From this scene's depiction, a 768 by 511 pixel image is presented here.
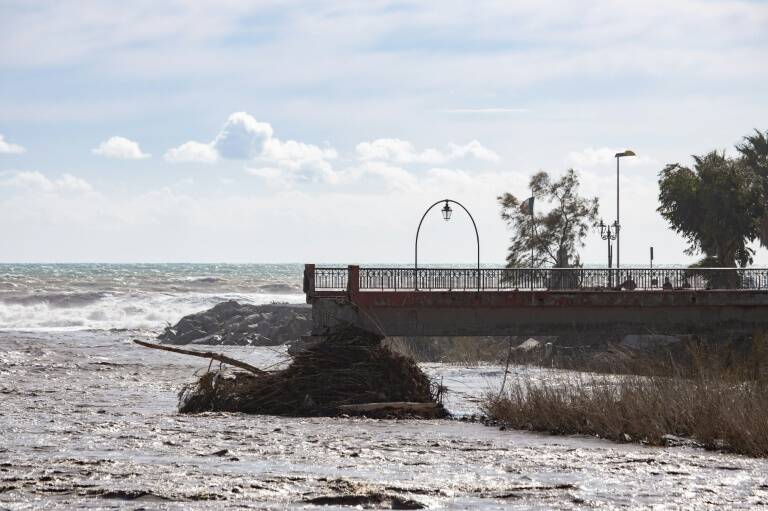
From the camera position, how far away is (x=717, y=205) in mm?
71875

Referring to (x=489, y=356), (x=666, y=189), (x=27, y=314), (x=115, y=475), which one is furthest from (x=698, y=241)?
(x=115, y=475)

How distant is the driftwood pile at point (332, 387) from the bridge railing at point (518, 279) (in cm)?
1390

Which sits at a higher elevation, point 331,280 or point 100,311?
point 331,280

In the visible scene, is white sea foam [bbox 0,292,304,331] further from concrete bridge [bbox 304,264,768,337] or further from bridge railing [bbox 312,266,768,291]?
concrete bridge [bbox 304,264,768,337]

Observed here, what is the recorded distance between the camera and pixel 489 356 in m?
53.8

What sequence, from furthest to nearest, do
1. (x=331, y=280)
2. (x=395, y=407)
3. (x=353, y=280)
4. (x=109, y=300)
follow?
1. (x=109, y=300)
2. (x=331, y=280)
3. (x=353, y=280)
4. (x=395, y=407)

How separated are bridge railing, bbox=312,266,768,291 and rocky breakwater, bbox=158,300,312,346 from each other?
21.1m

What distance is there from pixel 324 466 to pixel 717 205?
193ft

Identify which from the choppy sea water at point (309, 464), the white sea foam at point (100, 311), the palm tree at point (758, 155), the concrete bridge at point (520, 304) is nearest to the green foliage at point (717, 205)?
the palm tree at point (758, 155)

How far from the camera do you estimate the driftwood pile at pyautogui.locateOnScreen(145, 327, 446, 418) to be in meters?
26.3

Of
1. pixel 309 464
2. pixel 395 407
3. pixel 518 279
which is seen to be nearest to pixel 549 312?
pixel 518 279

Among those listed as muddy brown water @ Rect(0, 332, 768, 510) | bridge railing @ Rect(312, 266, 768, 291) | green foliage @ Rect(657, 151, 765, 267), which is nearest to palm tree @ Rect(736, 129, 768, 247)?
green foliage @ Rect(657, 151, 765, 267)

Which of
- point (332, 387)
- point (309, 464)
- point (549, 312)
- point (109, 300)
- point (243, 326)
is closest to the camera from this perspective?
point (309, 464)

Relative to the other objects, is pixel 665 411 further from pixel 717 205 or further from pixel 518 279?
pixel 717 205
